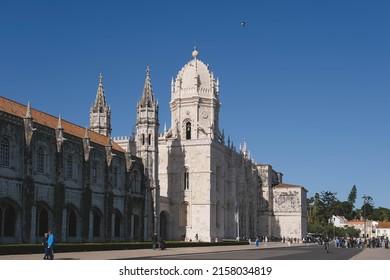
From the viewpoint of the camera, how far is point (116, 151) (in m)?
62.1

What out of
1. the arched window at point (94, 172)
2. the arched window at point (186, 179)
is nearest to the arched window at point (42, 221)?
the arched window at point (94, 172)

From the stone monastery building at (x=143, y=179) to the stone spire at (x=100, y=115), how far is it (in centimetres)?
12

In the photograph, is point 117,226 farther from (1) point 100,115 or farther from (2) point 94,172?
(1) point 100,115

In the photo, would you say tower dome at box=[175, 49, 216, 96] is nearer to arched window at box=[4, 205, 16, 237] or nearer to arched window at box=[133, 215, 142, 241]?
arched window at box=[133, 215, 142, 241]

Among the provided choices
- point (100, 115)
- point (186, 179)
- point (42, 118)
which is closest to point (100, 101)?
point (100, 115)

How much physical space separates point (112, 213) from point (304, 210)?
224 ft

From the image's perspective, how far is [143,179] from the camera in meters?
68.1

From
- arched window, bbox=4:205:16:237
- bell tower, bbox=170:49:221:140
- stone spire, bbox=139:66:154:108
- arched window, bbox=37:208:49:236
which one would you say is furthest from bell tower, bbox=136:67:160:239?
arched window, bbox=4:205:16:237

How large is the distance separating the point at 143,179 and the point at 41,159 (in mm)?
20517

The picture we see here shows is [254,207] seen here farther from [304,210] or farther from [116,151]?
[116,151]

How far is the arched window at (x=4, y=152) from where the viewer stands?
145 feet

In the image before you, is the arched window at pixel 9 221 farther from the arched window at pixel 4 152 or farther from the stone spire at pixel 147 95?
the stone spire at pixel 147 95

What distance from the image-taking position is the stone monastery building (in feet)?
151
